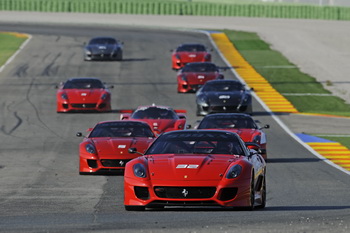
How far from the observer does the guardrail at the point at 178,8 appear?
286 feet

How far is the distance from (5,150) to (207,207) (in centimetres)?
1372

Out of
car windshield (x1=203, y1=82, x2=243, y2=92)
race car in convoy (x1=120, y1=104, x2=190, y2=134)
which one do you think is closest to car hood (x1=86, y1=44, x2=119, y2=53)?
car windshield (x1=203, y1=82, x2=243, y2=92)

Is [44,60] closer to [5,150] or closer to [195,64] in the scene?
[195,64]

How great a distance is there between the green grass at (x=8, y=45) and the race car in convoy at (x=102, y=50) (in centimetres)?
480

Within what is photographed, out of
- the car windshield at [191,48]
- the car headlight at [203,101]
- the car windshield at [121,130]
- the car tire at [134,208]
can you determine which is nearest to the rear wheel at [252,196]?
the car tire at [134,208]

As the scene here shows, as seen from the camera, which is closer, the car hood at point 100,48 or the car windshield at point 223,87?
the car windshield at point 223,87

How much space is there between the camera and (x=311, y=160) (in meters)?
24.9

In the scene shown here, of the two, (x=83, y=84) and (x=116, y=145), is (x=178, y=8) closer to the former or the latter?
(x=83, y=84)

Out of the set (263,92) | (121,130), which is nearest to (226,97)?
(263,92)

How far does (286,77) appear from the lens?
50.8m

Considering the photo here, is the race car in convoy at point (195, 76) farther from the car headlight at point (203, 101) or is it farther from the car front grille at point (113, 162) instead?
the car front grille at point (113, 162)

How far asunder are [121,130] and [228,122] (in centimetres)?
345

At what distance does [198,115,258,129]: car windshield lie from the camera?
25.4 m

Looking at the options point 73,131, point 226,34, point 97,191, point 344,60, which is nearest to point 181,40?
point 226,34
